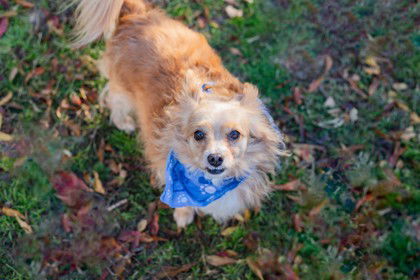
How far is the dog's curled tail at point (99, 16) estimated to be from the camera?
334 centimetres

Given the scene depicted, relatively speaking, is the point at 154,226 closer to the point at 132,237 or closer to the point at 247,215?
the point at 132,237

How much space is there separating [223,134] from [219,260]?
4.81 ft

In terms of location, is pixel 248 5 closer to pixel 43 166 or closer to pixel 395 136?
pixel 395 136

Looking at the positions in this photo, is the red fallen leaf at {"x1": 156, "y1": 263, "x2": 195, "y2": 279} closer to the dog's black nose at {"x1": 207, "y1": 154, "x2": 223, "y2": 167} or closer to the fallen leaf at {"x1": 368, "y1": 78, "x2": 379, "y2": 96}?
the dog's black nose at {"x1": 207, "y1": 154, "x2": 223, "y2": 167}

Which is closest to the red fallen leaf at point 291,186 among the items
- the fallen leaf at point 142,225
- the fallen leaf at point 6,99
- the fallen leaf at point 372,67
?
the fallen leaf at point 142,225

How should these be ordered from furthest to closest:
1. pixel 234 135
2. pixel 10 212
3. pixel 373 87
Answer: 1. pixel 373 87
2. pixel 10 212
3. pixel 234 135

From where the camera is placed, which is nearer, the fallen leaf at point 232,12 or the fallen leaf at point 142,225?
the fallen leaf at point 142,225

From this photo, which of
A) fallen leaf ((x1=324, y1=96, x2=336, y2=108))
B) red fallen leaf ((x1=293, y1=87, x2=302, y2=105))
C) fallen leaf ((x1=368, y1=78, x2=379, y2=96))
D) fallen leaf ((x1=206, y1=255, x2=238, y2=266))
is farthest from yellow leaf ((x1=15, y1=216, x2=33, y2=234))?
fallen leaf ((x1=368, y1=78, x2=379, y2=96))

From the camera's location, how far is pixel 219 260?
12.5 feet

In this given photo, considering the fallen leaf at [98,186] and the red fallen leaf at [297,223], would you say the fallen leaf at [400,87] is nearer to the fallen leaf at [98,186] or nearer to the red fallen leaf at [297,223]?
the red fallen leaf at [297,223]

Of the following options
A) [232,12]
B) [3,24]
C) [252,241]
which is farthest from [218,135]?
[3,24]

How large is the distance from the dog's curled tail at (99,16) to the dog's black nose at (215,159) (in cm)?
147

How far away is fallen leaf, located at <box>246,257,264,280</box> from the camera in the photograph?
3.75 metres

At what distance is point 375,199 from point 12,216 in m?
3.38
